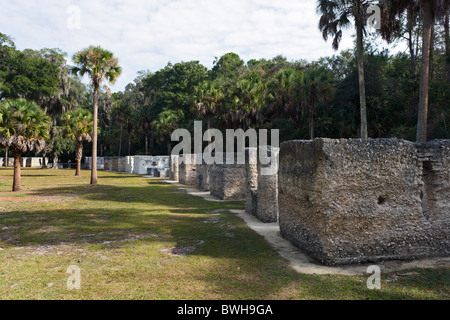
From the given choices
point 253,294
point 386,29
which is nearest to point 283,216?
point 253,294

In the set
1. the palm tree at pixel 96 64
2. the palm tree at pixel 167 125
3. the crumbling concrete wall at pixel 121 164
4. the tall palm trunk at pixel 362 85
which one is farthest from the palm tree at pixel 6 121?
the crumbling concrete wall at pixel 121 164

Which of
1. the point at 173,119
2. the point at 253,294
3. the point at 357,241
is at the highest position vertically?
the point at 173,119

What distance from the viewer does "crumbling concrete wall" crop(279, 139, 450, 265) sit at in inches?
247

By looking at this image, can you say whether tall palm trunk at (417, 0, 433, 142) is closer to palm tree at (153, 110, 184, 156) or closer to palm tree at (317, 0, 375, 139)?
palm tree at (317, 0, 375, 139)

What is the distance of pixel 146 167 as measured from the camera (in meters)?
39.7

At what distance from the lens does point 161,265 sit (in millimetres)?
6328

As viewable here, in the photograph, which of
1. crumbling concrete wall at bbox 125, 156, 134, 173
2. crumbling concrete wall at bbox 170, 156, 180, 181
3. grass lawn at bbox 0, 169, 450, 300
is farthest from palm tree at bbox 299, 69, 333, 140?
crumbling concrete wall at bbox 125, 156, 134, 173

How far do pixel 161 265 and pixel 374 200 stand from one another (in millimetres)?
4423

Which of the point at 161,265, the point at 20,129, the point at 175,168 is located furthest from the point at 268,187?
the point at 175,168

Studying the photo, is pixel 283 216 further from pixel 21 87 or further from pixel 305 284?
pixel 21 87

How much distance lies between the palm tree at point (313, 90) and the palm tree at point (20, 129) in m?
18.6

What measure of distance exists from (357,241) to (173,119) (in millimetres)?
40858
